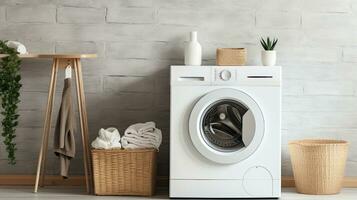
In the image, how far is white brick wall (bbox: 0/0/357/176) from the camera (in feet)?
15.2

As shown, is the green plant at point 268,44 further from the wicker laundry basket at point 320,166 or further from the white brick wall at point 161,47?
the wicker laundry basket at point 320,166

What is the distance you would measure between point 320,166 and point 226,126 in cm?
63

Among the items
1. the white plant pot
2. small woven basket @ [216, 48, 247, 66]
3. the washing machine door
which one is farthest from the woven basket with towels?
the white plant pot

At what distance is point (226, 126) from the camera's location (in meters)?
4.23

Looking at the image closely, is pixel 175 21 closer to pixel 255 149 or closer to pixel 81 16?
pixel 81 16

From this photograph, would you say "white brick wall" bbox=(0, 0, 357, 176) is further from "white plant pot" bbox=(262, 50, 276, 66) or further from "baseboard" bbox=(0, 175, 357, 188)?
"white plant pot" bbox=(262, 50, 276, 66)

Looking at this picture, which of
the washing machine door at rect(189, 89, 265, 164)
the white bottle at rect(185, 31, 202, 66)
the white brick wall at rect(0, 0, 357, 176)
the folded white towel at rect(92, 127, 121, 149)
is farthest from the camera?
the white brick wall at rect(0, 0, 357, 176)

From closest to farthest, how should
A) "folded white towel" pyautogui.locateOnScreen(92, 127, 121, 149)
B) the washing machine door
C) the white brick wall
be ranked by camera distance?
the washing machine door → "folded white towel" pyautogui.locateOnScreen(92, 127, 121, 149) → the white brick wall

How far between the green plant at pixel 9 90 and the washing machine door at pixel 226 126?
1.11m

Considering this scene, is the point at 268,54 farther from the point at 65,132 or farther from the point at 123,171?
the point at 65,132

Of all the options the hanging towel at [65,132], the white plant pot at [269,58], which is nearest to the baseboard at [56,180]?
the hanging towel at [65,132]

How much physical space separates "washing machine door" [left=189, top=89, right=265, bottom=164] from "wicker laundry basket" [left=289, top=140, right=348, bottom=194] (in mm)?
354

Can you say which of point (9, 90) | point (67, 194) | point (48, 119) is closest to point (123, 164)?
point (67, 194)

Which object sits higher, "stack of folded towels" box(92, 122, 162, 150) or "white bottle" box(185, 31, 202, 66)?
"white bottle" box(185, 31, 202, 66)
